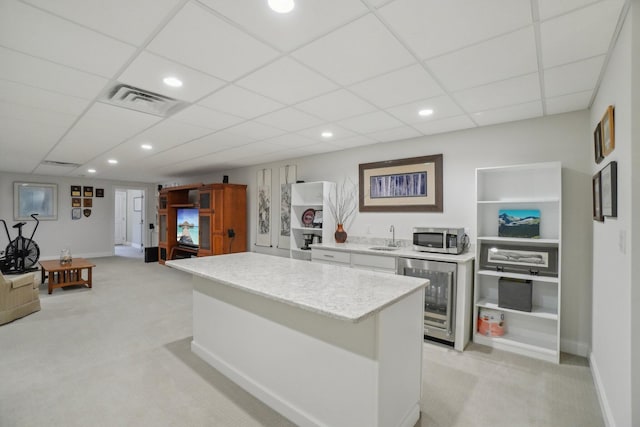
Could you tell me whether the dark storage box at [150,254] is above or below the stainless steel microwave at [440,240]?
below

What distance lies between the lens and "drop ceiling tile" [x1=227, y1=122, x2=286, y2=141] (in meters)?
3.44

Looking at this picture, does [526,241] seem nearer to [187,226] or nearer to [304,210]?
[304,210]

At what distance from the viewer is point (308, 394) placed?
1924mm

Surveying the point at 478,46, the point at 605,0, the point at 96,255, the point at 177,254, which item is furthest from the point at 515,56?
the point at 96,255

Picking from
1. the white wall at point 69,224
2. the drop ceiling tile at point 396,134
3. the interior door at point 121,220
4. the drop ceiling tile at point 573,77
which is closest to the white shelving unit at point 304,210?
the drop ceiling tile at point 396,134

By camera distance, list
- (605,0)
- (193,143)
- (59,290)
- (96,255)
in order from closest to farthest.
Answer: (605,0) → (193,143) → (59,290) → (96,255)

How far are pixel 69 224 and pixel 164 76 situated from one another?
8.65 meters

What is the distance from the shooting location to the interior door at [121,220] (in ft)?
39.3

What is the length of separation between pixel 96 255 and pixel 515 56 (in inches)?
422

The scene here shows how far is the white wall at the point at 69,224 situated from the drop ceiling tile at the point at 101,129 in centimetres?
406

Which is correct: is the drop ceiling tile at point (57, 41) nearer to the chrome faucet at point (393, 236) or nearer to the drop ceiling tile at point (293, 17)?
the drop ceiling tile at point (293, 17)

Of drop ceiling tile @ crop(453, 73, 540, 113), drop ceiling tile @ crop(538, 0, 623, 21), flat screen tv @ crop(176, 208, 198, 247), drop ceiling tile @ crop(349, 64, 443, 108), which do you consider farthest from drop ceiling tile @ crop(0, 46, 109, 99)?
flat screen tv @ crop(176, 208, 198, 247)

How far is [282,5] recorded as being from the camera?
1454 millimetres

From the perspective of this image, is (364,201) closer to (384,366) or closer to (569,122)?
(569,122)
